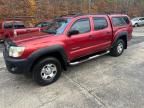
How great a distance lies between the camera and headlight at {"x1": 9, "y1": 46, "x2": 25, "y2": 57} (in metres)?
3.82

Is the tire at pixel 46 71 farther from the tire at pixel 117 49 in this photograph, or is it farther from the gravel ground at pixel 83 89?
the tire at pixel 117 49

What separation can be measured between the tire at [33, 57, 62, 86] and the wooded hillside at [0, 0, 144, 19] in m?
15.6

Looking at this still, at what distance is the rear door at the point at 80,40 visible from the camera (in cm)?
474

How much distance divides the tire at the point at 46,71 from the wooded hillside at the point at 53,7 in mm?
15551

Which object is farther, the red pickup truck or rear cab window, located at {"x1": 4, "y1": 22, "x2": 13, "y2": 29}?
rear cab window, located at {"x1": 4, "y1": 22, "x2": 13, "y2": 29}

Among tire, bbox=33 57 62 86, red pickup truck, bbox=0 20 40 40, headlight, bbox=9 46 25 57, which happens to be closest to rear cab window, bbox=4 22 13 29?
red pickup truck, bbox=0 20 40 40

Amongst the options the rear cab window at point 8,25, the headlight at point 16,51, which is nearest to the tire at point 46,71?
the headlight at point 16,51

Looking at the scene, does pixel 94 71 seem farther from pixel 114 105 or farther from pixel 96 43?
pixel 114 105

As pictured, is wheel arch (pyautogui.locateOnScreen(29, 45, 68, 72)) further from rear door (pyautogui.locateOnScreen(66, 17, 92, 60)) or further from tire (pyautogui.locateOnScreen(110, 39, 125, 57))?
tire (pyautogui.locateOnScreen(110, 39, 125, 57))

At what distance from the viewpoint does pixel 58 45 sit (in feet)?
14.2

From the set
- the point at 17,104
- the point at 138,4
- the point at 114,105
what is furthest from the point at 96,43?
the point at 138,4

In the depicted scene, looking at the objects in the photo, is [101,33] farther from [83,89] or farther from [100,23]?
[83,89]

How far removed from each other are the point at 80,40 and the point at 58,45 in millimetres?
894

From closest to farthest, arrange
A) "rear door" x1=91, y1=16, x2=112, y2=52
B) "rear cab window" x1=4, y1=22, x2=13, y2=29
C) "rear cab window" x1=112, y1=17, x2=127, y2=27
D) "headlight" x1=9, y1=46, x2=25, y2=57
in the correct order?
1. "headlight" x1=9, y1=46, x2=25, y2=57
2. "rear door" x1=91, y1=16, x2=112, y2=52
3. "rear cab window" x1=112, y1=17, x2=127, y2=27
4. "rear cab window" x1=4, y1=22, x2=13, y2=29
